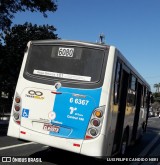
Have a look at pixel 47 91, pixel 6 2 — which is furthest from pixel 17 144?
pixel 6 2

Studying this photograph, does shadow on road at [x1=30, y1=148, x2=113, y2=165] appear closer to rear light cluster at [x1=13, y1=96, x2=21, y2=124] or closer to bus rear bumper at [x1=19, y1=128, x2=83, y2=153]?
bus rear bumper at [x1=19, y1=128, x2=83, y2=153]

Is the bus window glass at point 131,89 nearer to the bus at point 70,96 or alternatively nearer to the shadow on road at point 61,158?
the bus at point 70,96

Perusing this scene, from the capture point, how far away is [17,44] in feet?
117

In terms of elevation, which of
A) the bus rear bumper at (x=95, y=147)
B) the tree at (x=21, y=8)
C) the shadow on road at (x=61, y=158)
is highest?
the tree at (x=21, y=8)

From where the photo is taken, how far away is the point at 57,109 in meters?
8.31

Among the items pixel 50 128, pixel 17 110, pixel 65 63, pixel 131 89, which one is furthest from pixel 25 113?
pixel 131 89

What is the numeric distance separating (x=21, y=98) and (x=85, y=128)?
174 cm

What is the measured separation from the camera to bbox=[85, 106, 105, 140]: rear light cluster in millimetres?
7910

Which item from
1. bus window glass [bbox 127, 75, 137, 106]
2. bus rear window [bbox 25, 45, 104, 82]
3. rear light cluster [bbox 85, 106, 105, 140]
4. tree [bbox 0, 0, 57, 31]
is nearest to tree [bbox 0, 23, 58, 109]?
tree [bbox 0, 0, 57, 31]

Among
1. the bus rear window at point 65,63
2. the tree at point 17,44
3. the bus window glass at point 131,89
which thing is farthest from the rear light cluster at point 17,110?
the tree at point 17,44

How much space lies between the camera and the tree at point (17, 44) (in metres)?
30.4

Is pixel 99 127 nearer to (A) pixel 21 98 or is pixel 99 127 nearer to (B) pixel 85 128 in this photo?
(B) pixel 85 128

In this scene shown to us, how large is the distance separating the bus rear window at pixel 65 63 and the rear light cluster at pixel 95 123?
0.72 metres

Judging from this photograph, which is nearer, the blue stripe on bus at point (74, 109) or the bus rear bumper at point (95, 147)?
the bus rear bumper at point (95, 147)
